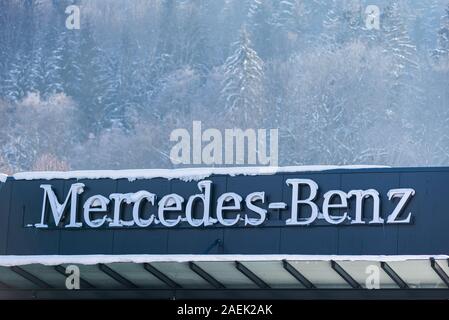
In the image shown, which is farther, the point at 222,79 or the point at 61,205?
the point at 222,79

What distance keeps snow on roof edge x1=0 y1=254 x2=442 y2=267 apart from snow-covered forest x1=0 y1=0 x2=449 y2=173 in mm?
52206

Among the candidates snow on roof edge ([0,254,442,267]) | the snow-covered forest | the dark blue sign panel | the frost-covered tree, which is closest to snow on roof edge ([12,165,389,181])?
the dark blue sign panel

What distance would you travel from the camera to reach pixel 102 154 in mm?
71250

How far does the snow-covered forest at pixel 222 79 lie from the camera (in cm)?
6950

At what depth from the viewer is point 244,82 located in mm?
73375

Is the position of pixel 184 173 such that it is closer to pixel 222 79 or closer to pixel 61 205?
pixel 61 205

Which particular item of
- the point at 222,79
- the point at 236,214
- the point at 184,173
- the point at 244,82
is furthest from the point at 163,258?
the point at 222,79

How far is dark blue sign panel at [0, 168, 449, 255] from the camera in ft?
42.9

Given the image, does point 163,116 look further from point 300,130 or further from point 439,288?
point 439,288

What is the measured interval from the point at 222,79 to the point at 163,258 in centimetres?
6140

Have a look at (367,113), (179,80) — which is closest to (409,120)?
(367,113)

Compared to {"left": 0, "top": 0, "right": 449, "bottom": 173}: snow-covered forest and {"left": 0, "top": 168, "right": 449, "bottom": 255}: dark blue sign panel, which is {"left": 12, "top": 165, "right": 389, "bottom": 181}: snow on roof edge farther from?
{"left": 0, "top": 0, "right": 449, "bottom": 173}: snow-covered forest

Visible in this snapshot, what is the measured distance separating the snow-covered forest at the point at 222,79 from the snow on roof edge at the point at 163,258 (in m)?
52.2

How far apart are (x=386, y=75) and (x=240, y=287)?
61632 millimetres
